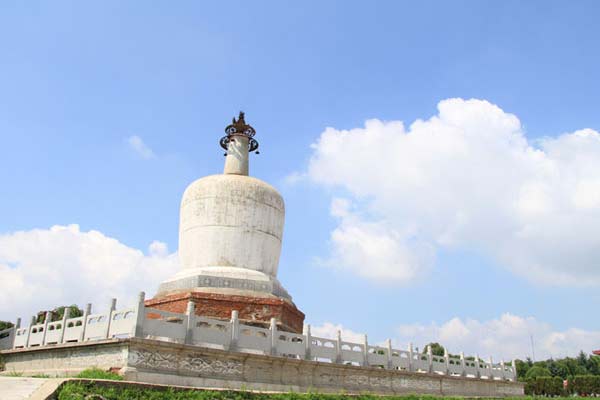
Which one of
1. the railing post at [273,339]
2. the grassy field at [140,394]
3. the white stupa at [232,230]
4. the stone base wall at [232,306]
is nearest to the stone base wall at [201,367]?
the railing post at [273,339]

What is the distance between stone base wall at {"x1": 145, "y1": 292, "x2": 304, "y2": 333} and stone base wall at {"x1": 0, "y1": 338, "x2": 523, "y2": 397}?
8.80 feet

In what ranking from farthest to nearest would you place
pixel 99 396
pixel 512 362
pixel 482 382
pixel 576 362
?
1. pixel 576 362
2. pixel 512 362
3. pixel 482 382
4. pixel 99 396

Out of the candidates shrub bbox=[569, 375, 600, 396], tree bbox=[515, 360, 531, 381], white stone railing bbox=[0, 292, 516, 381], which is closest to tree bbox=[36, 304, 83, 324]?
white stone railing bbox=[0, 292, 516, 381]

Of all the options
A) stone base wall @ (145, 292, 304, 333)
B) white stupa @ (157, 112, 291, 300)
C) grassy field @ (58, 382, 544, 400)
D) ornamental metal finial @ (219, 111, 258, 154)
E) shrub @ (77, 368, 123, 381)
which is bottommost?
grassy field @ (58, 382, 544, 400)

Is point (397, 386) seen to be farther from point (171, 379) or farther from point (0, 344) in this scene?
point (0, 344)

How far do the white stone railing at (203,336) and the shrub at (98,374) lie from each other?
3.61 ft

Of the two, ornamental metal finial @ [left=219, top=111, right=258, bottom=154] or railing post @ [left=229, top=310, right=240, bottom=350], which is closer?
railing post @ [left=229, top=310, right=240, bottom=350]

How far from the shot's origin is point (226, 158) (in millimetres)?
26406

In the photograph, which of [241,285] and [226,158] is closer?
[241,285]

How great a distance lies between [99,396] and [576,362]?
262 ft

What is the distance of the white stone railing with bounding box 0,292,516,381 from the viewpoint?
15.2 metres

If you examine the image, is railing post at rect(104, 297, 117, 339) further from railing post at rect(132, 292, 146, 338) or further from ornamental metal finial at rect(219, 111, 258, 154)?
ornamental metal finial at rect(219, 111, 258, 154)

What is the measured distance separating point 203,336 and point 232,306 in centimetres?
444

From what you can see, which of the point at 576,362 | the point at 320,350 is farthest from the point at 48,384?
the point at 576,362
